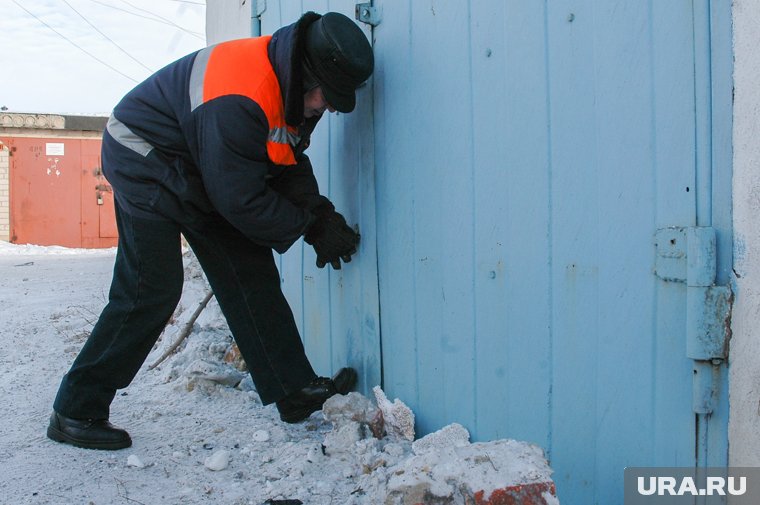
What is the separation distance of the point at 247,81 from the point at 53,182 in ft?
44.2

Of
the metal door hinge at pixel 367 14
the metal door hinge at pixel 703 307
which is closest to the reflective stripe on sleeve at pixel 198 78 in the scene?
the metal door hinge at pixel 367 14

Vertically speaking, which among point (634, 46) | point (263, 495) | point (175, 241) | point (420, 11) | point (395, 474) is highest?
point (420, 11)

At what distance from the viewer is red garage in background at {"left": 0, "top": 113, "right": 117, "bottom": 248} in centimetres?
1345

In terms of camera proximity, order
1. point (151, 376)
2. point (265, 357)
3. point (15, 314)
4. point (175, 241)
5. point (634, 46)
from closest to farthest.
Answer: point (634, 46)
point (175, 241)
point (265, 357)
point (151, 376)
point (15, 314)

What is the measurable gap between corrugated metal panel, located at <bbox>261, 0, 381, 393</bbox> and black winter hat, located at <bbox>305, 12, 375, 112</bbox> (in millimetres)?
248

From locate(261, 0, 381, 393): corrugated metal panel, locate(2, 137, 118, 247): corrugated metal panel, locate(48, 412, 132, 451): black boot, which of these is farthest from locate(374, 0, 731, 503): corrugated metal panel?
locate(2, 137, 118, 247): corrugated metal panel

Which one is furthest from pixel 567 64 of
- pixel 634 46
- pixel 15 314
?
pixel 15 314

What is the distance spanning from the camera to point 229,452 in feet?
7.01

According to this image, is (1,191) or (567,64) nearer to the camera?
(567,64)

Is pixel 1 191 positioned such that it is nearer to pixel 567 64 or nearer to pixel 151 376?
pixel 151 376

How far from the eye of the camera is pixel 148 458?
2.13m

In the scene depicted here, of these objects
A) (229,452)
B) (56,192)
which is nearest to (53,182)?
(56,192)

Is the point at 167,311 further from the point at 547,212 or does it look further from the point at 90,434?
the point at 547,212

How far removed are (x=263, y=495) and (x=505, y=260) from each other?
3.20 ft
